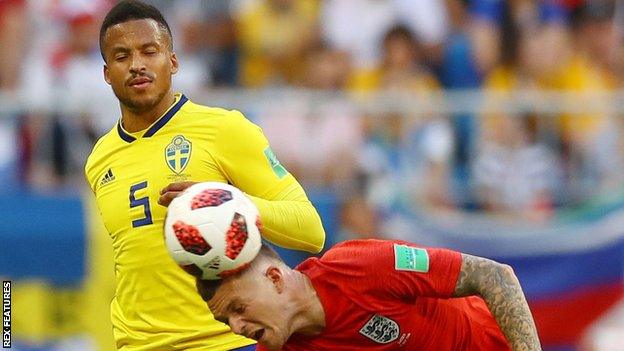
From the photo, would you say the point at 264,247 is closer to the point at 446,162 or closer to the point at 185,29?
the point at 446,162

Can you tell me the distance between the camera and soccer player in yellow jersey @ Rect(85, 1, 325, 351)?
20.4 ft

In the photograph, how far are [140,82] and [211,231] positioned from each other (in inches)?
46.5

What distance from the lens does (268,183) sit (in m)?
6.13

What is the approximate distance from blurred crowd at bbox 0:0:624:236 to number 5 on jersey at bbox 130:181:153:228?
4654 millimetres

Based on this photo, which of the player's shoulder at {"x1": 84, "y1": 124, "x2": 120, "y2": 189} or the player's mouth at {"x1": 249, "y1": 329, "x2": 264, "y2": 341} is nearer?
the player's mouth at {"x1": 249, "y1": 329, "x2": 264, "y2": 341}

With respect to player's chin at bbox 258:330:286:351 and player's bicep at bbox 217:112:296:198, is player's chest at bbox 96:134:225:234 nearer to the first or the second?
player's bicep at bbox 217:112:296:198

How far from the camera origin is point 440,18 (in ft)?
41.8

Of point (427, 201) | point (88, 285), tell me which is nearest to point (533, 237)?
point (427, 201)

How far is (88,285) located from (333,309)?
5.49 m

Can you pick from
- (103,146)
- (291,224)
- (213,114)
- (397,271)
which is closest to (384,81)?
(103,146)

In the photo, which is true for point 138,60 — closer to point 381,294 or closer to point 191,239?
point 191,239

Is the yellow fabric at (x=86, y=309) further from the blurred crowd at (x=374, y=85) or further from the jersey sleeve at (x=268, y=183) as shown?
the jersey sleeve at (x=268, y=183)

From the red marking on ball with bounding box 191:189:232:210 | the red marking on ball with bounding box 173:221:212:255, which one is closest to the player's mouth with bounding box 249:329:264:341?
the red marking on ball with bounding box 173:221:212:255

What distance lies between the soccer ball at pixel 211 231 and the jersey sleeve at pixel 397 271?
0.48 m
